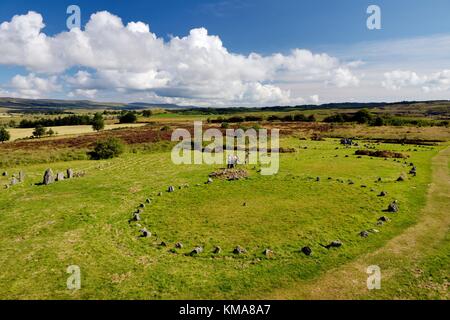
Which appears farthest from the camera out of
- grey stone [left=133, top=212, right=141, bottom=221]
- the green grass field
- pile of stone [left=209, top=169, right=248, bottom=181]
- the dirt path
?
pile of stone [left=209, top=169, right=248, bottom=181]

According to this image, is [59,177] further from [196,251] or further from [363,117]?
[363,117]

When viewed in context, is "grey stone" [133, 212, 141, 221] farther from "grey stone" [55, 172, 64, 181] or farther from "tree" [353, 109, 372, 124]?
"tree" [353, 109, 372, 124]

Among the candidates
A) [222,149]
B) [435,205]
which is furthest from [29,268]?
[222,149]

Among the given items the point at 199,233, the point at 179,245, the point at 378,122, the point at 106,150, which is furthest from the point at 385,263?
the point at 378,122

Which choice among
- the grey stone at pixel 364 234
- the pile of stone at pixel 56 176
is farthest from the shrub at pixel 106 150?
the grey stone at pixel 364 234

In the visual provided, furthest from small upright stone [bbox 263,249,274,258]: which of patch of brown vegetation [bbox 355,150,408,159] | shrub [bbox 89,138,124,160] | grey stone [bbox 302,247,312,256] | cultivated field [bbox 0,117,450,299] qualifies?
shrub [bbox 89,138,124,160]

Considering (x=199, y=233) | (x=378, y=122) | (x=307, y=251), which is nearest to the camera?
(x=307, y=251)

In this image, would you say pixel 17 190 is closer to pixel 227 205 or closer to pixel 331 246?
pixel 227 205
